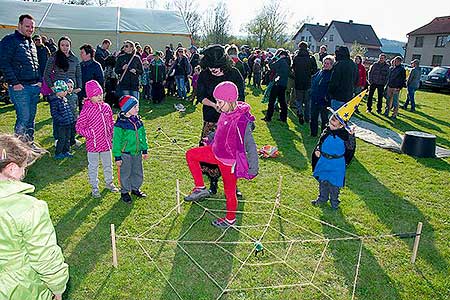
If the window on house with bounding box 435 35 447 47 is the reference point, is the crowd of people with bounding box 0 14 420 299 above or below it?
below

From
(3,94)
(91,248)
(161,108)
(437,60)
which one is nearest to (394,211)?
(91,248)

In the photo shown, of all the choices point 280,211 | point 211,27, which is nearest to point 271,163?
point 280,211

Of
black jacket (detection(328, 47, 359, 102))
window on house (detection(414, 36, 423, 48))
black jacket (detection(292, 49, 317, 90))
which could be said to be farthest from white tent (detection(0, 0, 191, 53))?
window on house (detection(414, 36, 423, 48))

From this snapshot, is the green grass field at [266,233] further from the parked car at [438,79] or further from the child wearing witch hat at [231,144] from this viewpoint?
the parked car at [438,79]

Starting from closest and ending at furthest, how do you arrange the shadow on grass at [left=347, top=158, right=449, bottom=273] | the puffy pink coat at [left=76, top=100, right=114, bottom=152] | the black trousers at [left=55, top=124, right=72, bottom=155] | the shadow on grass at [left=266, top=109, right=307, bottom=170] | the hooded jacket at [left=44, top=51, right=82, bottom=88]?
the shadow on grass at [left=347, top=158, right=449, bottom=273]
the puffy pink coat at [left=76, top=100, right=114, bottom=152]
the black trousers at [left=55, top=124, right=72, bottom=155]
the hooded jacket at [left=44, top=51, right=82, bottom=88]
the shadow on grass at [left=266, top=109, right=307, bottom=170]

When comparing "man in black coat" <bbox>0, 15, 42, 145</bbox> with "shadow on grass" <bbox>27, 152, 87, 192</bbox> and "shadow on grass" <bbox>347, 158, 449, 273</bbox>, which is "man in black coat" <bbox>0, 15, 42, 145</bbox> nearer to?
"shadow on grass" <bbox>27, 152, 87, 192</bbox>

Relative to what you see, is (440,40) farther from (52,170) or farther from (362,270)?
(52,170)

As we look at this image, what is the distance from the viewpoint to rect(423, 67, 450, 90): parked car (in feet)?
69.5

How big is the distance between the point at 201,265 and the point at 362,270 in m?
1.62

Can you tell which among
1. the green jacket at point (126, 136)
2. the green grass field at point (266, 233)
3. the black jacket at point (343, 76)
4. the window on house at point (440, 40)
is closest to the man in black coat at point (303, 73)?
the black jacket at point (343, 76)

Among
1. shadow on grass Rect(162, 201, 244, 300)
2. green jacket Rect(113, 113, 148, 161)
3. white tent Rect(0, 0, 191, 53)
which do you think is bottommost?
shadow on grass Rect(162, 201, 244, 300)

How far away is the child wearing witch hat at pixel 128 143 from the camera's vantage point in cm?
462

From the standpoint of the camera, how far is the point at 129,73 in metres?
8.53

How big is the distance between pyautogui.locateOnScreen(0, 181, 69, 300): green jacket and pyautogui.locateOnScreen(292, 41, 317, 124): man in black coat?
27.3 ft
